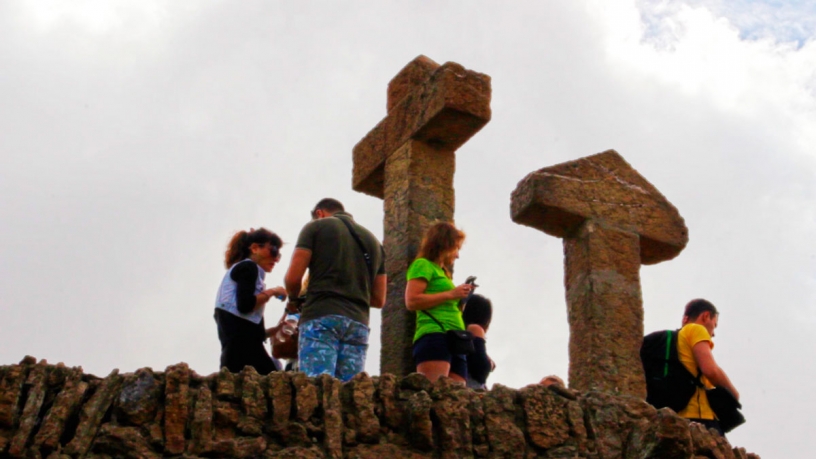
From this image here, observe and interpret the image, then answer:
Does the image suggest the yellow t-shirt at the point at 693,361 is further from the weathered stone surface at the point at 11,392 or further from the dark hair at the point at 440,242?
the weathered stone surface at the point at 11,392

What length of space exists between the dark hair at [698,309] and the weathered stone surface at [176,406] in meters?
3.31

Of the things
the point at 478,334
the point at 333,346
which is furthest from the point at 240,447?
the point at 478,334

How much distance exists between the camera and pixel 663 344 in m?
7.52

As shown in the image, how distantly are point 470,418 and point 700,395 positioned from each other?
180 centimetres

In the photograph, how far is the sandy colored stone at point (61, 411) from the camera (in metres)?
5.34

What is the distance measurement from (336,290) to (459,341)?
760 millimetres

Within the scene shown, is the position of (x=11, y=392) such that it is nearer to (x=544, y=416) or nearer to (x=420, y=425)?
(x=420, y=425)

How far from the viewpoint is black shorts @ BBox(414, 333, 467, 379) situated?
6.98 meters

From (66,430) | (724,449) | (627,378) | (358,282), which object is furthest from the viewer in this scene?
(627,378)

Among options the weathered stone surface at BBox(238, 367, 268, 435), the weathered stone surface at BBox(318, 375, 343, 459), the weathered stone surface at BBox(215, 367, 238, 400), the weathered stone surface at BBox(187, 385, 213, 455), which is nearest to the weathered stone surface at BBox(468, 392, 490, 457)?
the weathered stone surface at BBox(318, 375, 343, 459)

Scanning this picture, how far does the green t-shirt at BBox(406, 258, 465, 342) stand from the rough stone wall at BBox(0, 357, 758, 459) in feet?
2.99

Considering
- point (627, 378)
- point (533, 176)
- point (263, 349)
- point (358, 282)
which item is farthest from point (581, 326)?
point (263, 349)

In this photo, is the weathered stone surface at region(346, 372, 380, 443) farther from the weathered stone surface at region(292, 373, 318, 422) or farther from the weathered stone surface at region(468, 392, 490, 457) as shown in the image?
the weathered stone surface at region(468, 392, 490, 457)

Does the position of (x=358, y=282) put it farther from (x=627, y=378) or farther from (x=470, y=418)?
(x=627, y=378)
